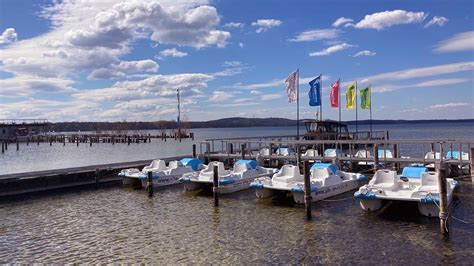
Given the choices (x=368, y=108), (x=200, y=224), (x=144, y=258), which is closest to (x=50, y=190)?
(x=200, y=224)

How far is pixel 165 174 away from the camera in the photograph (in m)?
24.2

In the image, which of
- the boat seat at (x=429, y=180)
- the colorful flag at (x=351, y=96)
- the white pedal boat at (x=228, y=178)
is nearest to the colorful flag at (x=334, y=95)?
the colorful flag at (x=351, y=96)

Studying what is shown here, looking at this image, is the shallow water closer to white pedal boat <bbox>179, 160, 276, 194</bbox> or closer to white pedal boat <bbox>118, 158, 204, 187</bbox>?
white pedal boat <bbox>179, 160, 276, 194</bbox>

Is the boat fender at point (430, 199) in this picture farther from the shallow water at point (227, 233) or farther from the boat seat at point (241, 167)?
the boat seat at point (241, 167)

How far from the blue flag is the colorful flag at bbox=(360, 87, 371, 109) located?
1068 centimetres

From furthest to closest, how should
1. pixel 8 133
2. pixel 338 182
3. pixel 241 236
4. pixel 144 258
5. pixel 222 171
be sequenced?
pixel 8 133
pixel 222 171
pixel 338 182
pixel 241 236
pixel 144 258

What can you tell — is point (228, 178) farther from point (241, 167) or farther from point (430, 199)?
point (430, 199)

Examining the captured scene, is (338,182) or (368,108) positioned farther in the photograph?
(368,108)

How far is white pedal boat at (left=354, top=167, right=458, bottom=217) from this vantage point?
1496 centimetres

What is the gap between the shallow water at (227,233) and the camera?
1166 centimetres

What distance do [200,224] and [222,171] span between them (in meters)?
7.62

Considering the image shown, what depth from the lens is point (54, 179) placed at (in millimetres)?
23891

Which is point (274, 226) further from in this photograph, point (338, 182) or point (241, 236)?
point (338, 182)

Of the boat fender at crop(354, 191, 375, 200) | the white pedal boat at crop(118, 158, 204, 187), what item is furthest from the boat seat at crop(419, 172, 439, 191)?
the white pedal boat at crop(118, 158, 204, 187)
